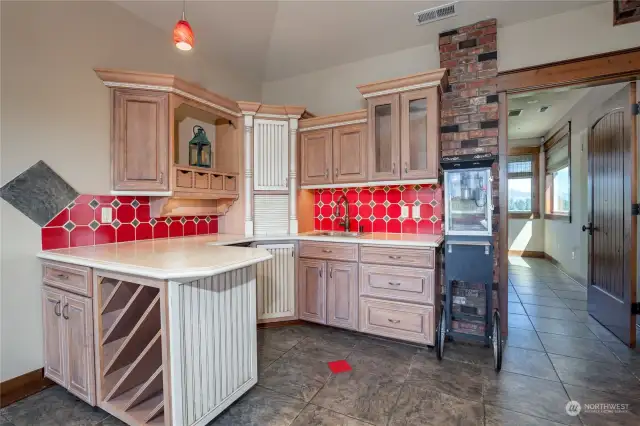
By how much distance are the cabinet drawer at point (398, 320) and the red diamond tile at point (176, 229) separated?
1.86 metres

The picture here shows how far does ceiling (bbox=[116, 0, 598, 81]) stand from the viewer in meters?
2.49

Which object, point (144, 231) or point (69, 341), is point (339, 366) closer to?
point (69, 341)

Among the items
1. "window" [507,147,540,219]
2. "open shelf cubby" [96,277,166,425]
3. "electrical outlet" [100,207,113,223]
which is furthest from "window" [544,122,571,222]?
"electrical outlet" [100,207,113,223]

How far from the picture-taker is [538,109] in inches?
193

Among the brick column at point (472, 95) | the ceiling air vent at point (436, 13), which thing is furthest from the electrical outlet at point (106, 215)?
the ceiling air vent at point (436, 13)

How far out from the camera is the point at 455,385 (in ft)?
6.53

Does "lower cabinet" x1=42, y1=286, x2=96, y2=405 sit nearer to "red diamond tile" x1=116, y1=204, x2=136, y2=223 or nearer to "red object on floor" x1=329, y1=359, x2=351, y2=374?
"red diamond tile" x1=116, y1=204, x2=136, y2=223

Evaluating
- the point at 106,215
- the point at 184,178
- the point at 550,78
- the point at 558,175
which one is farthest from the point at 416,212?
the point at 558,175

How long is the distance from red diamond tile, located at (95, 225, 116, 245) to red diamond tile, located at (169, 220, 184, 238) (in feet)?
Answer: 1.65

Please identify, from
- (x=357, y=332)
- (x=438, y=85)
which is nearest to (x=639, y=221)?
(x=438, y=85)

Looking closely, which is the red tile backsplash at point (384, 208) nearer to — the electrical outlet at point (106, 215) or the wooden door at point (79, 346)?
the electrical outlet at point (106, 215)

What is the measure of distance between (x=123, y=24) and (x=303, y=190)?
2.13 metres

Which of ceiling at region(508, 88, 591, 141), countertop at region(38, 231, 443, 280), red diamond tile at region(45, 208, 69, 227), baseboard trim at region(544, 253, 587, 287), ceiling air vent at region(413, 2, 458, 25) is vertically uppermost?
ceiling air vent at region(413, 2, 458, 25)

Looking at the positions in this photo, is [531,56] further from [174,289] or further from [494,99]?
[174,289]
